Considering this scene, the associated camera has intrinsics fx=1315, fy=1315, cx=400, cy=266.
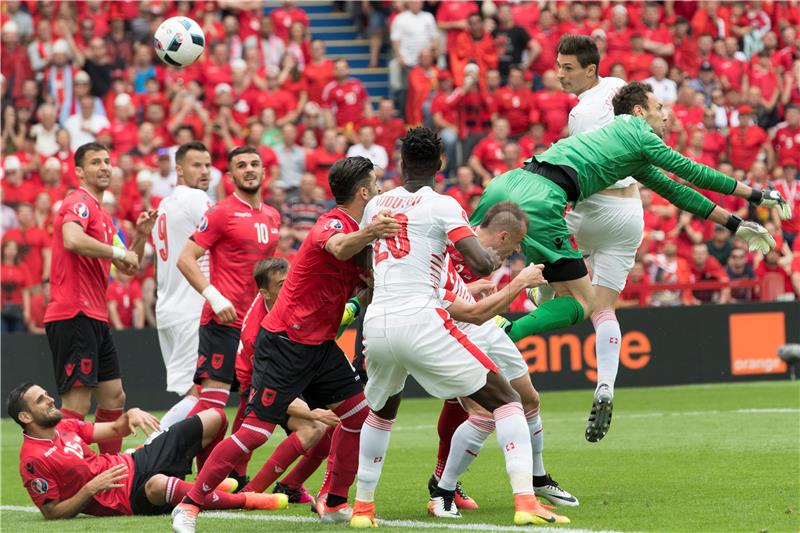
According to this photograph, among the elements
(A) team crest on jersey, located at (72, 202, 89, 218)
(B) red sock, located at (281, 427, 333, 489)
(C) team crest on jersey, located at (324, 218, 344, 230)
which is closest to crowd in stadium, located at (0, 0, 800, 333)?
(A) team crest on jersey, located at (72, 202, 89, 218)

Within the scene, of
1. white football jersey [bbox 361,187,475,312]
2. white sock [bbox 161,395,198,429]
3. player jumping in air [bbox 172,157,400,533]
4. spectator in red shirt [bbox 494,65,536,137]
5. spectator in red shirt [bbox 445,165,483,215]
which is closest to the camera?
white football jersey [bbox 361,187,475,312]

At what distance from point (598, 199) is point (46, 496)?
15.1ft

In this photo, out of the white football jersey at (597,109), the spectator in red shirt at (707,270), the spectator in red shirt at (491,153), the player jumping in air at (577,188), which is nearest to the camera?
the player jumping in air at (577,188)

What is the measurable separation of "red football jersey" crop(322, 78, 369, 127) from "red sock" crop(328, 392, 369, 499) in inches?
562

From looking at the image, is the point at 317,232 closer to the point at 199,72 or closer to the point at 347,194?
the point at 347,194

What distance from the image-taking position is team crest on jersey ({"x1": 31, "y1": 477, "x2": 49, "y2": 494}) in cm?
873

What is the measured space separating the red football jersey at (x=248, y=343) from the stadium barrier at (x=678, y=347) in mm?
8551

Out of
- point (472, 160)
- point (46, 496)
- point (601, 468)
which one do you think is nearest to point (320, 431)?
point (46, 496)

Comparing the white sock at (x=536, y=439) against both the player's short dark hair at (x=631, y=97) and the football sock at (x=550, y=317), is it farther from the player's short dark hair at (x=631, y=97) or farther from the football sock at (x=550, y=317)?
the player's short dark hair at (x=631, y=97)

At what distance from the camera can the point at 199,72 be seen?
21.7 meters

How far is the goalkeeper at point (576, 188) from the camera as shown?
29.7 ft

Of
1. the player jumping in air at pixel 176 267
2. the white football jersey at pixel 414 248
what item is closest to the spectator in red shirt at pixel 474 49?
the player jumping in air at pixel 176 267

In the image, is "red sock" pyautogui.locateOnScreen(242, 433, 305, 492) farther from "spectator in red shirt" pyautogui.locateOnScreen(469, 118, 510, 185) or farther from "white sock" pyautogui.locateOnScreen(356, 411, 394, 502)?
"spectator in red shirt" pyautogui.locateOnScreen(469, 118, 510, 185)

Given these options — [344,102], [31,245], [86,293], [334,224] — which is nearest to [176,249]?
[86,293]
